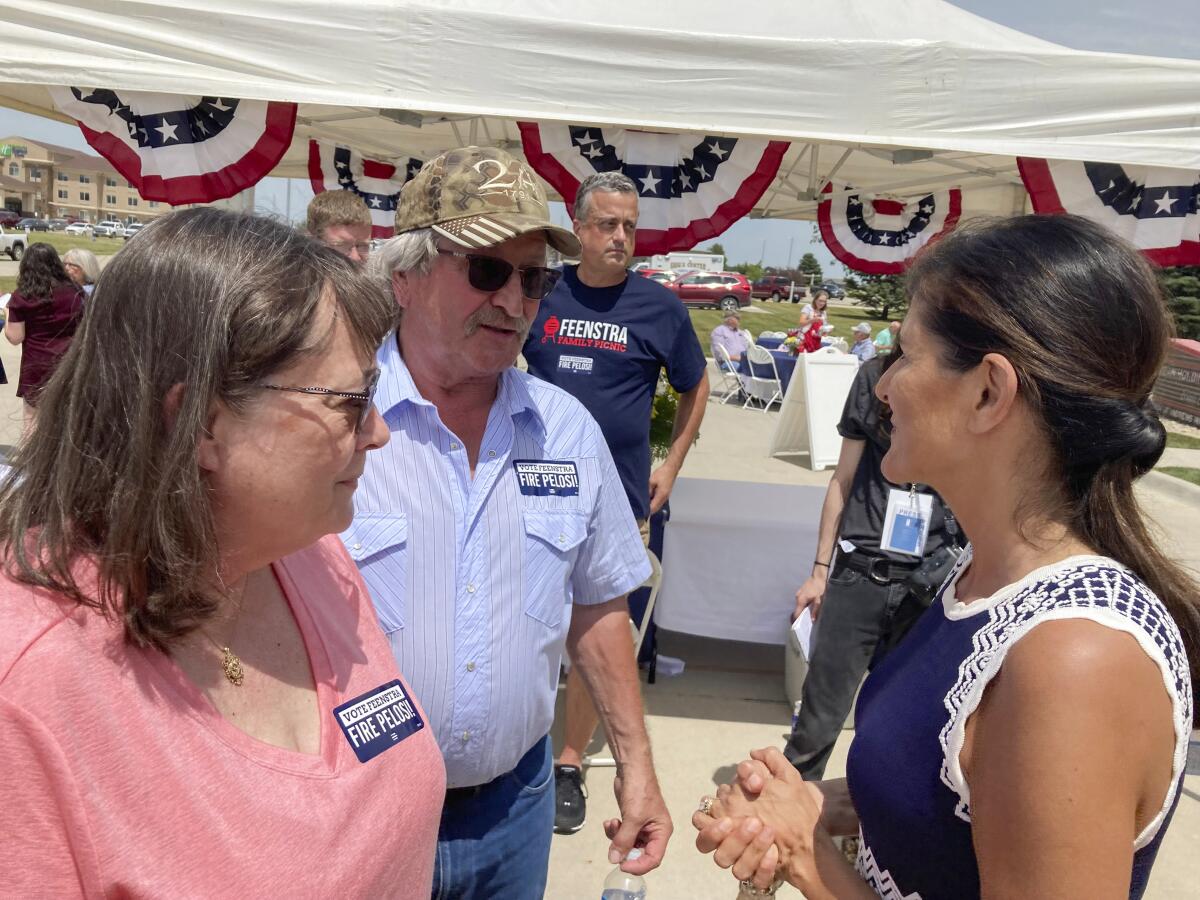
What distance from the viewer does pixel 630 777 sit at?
1846 mm

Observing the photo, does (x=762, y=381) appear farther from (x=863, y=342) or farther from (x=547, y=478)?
(x=547, y=478)

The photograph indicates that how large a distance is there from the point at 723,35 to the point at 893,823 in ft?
9.54

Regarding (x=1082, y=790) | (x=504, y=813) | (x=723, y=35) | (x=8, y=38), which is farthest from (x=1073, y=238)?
(x=8, y=38)

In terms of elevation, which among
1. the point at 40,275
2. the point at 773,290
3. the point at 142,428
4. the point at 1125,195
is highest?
the point at 1125,195

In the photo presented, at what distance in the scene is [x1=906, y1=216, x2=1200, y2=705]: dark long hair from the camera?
111cm

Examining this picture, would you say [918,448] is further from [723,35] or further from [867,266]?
[867,266]

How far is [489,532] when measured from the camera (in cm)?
165

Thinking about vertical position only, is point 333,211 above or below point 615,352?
above

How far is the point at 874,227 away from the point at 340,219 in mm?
5409

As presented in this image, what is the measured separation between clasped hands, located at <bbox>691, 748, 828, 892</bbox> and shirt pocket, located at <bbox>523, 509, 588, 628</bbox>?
49 centimetres

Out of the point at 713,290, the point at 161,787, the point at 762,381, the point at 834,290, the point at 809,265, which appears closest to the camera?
the point at 161,787

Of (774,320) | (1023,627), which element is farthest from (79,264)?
(774,320)

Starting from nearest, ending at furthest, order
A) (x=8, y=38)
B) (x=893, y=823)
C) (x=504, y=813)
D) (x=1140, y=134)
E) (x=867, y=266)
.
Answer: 1. (x=893, y=823)
2. (x=504, y=813)
3. (x=8, y=38)
4. (x=1140, y=134)
5. (x=867, y=266)

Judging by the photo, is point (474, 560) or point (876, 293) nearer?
point (474, 560)
